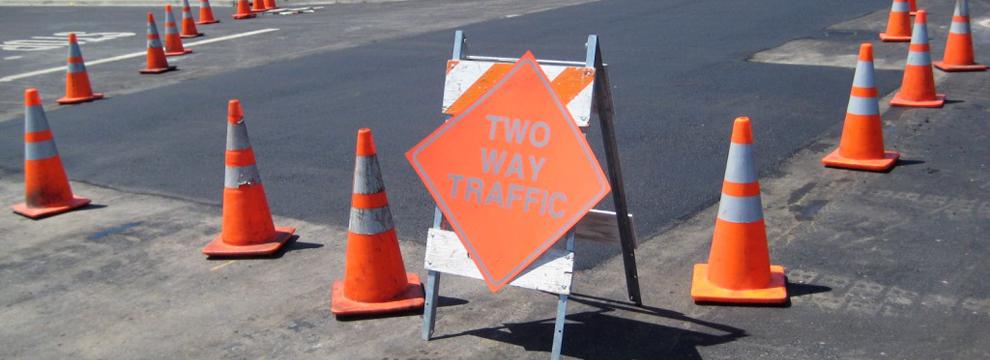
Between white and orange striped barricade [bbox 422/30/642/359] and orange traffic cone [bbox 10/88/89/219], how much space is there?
146 inches

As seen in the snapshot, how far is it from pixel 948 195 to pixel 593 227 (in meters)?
3.02

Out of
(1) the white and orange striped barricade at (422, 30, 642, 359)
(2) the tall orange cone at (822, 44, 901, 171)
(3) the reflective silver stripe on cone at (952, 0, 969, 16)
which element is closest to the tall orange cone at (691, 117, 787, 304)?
(1) the white and orange striped barricade at (422, 30, 642, 359)

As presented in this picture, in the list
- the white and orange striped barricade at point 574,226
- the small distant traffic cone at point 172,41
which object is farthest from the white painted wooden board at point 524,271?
the small distant traffic cone at point 172,41

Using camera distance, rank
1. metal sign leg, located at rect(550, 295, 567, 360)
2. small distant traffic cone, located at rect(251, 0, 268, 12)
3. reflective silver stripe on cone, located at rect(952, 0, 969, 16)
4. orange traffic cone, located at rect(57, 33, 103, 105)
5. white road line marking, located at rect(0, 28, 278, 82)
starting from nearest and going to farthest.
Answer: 1. metal sign leg, located at rect(550, 295, 567, 360)
2. reflective silver stripe on cone, located at rect(952, 0, 969, 16)
3. orange traffic cone, located at rect(57, 33, 103, 105)
4. white road line marking, located at rect(0, 28, 278, 82)
5. small distant traffic cone, located at rect(251, 0, 268, 12)

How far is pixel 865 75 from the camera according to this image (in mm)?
7586

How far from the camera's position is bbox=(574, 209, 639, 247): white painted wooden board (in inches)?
197

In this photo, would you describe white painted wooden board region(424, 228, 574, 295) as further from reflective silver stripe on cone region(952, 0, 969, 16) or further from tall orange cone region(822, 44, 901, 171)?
reflective silver stripe on cone region(952, 0, 969, 16)

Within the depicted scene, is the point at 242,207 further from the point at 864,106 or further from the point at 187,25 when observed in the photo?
the point at 187,25

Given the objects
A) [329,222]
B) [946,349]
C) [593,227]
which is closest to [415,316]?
[593,227]

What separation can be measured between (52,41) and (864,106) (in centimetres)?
1592

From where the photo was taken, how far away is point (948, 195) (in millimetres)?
6801

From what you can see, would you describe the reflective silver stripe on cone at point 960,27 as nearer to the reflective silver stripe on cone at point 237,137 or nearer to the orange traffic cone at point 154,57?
the reflective silver stripe on cone at point 237,137

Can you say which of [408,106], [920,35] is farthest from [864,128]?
[408,106]

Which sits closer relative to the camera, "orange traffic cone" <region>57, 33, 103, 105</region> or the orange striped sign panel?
the orange striped sign panel
